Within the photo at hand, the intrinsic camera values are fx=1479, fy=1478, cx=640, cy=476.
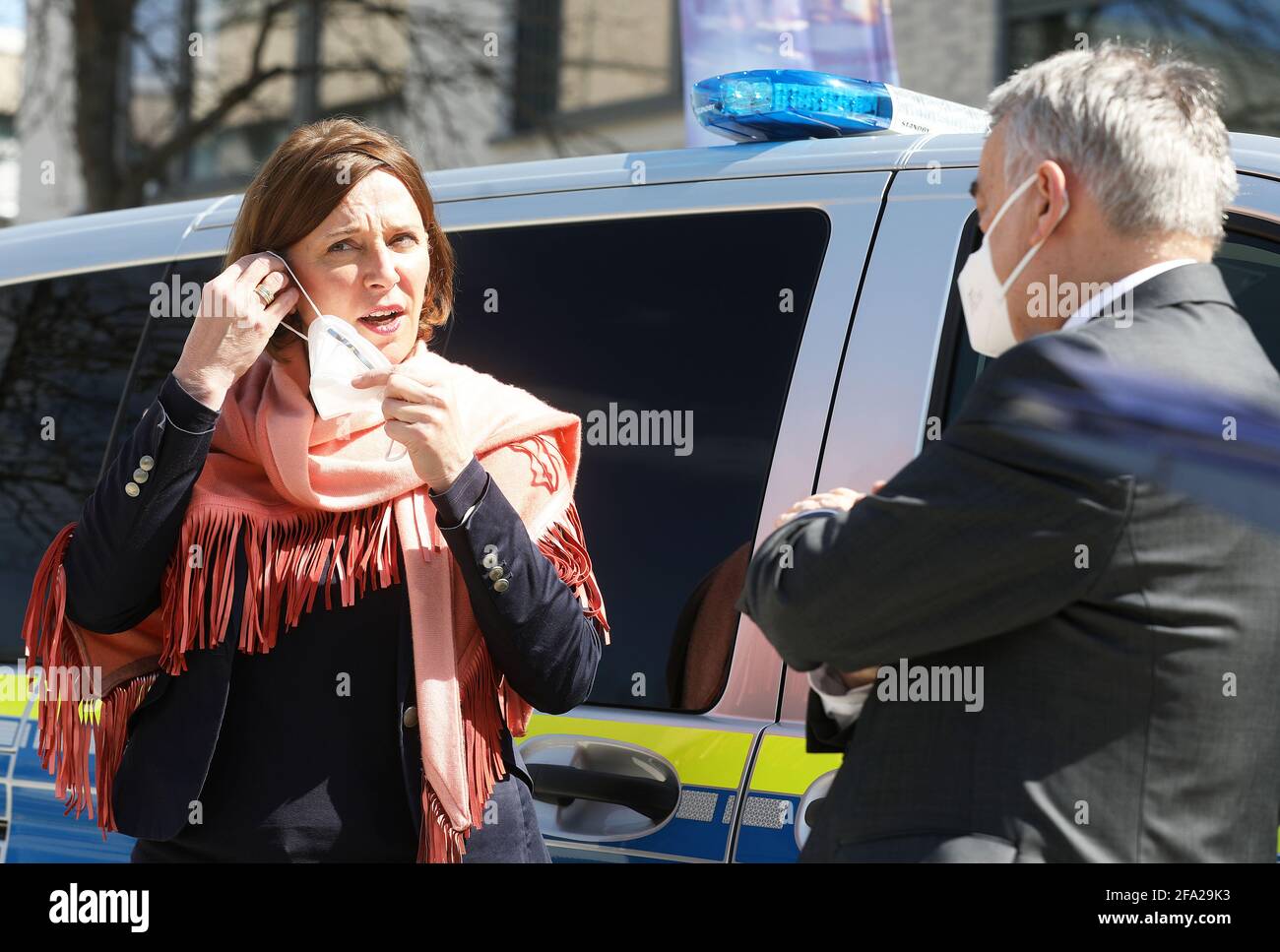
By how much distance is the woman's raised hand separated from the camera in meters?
1.96

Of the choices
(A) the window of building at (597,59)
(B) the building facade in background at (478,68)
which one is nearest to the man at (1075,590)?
(B) the building facade in background at (478,68)

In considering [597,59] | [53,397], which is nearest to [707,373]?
[53,397]

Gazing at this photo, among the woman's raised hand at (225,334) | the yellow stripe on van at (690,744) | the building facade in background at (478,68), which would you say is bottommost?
the yellow stripe on van at (690,744)

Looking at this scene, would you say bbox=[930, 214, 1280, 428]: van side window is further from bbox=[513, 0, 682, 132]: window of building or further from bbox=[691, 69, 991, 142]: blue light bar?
bbox=[513, 0, 682, 132]: window of building

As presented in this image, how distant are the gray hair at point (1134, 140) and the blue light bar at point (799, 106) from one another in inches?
41.3

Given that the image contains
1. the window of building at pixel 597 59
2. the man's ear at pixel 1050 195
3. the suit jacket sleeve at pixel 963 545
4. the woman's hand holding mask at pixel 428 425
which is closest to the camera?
the suit jacket sleeve at pixel 963 545

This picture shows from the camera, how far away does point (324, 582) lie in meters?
1.99

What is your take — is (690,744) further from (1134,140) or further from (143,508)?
(1134,140)

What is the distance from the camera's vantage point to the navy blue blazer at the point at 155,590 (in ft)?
6.22

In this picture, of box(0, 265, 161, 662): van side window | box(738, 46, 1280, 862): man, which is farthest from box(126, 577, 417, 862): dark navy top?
box(0, 265, 161, 662): van side window

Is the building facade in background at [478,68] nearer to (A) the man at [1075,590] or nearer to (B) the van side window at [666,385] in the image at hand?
(B) the van side window at [666,385]

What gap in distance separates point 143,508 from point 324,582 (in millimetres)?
254

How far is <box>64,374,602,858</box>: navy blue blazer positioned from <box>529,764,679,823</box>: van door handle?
0.27m
